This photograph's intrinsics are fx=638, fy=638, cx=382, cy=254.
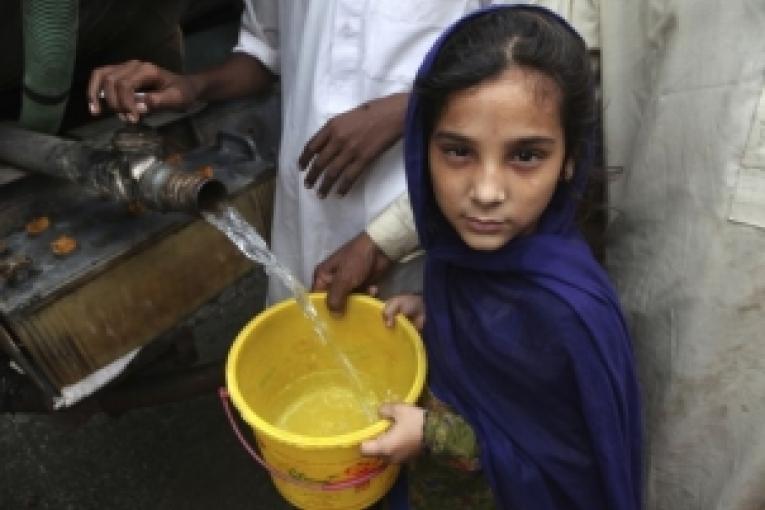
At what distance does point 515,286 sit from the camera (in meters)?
1.17

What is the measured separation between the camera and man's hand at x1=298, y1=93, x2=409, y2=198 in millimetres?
1419

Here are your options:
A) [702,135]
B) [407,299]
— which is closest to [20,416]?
[407,299]

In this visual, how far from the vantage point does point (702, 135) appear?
115 cm

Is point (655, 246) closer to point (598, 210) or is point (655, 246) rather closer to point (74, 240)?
point (598, 210)

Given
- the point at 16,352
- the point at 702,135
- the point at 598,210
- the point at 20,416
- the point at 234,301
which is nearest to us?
the point at 702,135

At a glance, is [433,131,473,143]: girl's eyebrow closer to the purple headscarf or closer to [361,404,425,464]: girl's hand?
the purple headscarf

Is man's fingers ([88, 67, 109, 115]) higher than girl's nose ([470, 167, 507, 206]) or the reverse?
higher

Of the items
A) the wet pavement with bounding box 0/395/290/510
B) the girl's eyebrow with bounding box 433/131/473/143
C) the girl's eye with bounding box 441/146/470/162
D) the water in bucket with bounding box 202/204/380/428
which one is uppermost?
the girl's eyebrow with bounding box 433/131/473/143

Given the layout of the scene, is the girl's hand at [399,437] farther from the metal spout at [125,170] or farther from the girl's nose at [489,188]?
the metal spout at [125,170]

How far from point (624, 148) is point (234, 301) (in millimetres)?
1103

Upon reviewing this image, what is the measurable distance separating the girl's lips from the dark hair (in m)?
0.18

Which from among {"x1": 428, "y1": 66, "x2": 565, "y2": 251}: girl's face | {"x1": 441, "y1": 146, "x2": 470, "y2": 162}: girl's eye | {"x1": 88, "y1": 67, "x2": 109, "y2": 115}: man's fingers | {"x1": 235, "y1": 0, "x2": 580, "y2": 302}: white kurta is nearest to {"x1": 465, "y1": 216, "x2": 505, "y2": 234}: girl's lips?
{"x1": 428, "y1": 66, "x2": 565, "y2": 251}: girl's face

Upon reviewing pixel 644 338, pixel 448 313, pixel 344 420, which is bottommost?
pixel 344 420

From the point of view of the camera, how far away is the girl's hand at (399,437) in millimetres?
1105
